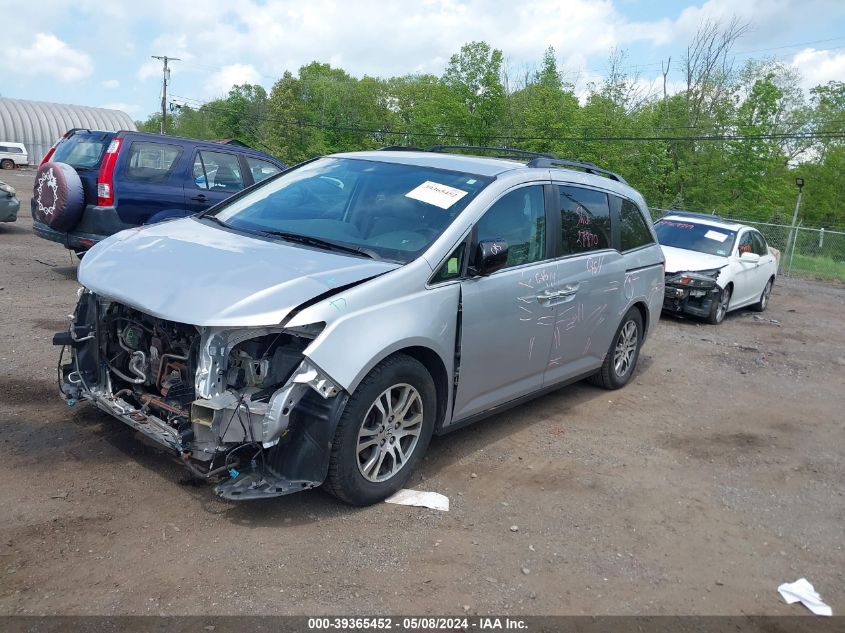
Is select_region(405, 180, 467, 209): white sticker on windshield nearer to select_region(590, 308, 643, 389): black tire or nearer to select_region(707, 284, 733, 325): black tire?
select_region(590, 308, 643, 389): black tire

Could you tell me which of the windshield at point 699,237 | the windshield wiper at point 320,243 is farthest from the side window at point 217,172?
the windshield at point 699,237

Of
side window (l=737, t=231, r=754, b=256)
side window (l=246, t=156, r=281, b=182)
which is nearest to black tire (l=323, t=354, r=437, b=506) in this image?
side window (l=246, t=156, r=281, b=182)

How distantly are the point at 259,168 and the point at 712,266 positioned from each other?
283 inches

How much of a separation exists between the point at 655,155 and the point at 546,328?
102ft

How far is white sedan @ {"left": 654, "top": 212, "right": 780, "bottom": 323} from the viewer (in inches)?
440

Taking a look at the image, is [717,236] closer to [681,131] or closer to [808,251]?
[808,251]

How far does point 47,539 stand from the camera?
3393 millimetres

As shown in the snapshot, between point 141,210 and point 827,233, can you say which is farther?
point 827,233

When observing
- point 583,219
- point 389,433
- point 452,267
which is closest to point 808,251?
point 583,219

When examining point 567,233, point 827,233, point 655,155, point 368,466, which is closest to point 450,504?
point 368,466

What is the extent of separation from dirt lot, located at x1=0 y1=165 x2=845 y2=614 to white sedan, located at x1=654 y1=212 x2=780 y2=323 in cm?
497

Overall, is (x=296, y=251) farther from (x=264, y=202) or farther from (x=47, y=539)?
(x=47, y=539)

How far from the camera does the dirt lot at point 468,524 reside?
10.5 ft

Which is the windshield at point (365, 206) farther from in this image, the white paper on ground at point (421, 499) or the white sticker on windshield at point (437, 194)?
the white paper on ground at point (421, 499)
